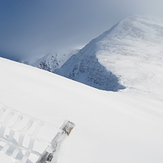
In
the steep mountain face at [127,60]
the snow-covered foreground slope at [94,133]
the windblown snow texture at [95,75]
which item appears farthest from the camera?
the windblown snow texture at [95,75]

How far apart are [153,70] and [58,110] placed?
140ft

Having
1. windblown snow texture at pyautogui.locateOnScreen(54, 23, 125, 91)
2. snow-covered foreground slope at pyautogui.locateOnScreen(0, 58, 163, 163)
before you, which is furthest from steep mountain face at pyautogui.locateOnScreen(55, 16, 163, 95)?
snow-covered foreground slope at pyautogui.locateOnScreen(0, 58, 163, 163)

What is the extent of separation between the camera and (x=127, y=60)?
50.5 metres

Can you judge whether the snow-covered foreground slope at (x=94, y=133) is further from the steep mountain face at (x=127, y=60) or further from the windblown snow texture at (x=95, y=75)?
the windblown snow texture at (x=95, y=75)

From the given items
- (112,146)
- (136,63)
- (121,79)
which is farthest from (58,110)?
(136,63)

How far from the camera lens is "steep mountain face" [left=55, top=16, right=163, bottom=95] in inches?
1505

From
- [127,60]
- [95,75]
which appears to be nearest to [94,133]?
[127,60]

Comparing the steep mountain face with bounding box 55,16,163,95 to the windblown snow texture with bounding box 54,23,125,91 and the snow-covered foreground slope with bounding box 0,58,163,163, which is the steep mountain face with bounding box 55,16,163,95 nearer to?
the windblown snow texture with bounding box 54,23,125,91

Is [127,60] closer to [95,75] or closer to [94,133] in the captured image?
[95,75]

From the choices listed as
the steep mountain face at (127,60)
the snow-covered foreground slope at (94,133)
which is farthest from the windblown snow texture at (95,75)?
the snow-covered foreground slope at (94,133)

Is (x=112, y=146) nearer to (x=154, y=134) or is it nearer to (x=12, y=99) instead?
(x=154, y=134)

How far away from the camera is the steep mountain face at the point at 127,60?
125ft

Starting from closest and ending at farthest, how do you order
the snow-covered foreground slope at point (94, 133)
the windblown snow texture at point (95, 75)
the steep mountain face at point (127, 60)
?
the snow-covered foreground slope at point (94, 133), the steep mountain face at point (127, 60), the windblown snow texture at point (95, 75)

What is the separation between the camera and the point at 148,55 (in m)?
54.4
